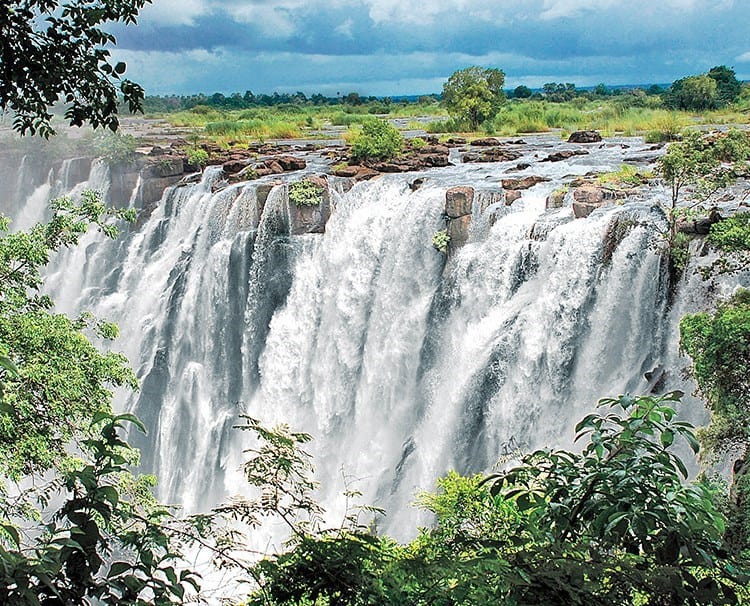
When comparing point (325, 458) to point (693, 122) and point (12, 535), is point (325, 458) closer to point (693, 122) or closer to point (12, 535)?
point (12, 535)

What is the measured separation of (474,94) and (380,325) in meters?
14.9

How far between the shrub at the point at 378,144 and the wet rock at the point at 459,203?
5.66m

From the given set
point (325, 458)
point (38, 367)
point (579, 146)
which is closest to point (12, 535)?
point (38, 367)

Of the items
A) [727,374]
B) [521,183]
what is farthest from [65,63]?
[521,183]

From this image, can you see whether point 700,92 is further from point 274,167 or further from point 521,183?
point 274,167

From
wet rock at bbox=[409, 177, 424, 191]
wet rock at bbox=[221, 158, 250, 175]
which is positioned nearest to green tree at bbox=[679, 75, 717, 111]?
wet rock at bbox=[409, 177, 424, 191]

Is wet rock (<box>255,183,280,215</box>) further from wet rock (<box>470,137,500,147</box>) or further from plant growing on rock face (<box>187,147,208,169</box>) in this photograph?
wet rock (<box>470,137,500,147</box>)

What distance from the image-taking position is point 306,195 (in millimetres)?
15312

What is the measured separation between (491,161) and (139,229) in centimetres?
859

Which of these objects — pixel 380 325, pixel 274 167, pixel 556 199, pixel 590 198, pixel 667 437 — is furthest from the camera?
pixel 274 167

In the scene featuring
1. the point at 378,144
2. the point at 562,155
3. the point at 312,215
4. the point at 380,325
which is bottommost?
the point at 380,325

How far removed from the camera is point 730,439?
750 cm

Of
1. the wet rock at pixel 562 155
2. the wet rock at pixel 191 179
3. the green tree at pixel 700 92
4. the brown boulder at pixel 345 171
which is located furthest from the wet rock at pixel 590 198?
the green tree at pixel 700 92

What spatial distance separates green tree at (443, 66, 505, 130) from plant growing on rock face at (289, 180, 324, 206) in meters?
12.5
